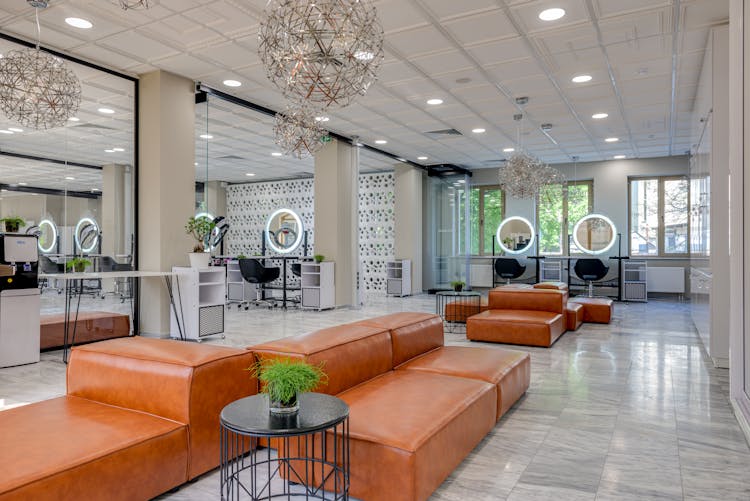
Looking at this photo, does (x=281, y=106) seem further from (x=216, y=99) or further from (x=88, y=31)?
(x=88, y=31)

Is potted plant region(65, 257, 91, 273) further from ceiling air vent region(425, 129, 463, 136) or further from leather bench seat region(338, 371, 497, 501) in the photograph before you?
ceiling air vent region(425, 129, 463, 136)

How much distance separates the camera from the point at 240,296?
11.7m

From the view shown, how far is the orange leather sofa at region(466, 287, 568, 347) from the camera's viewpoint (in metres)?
6.30

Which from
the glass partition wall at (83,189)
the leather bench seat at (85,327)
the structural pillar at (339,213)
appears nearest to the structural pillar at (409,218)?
the structural pillar at (339,213)

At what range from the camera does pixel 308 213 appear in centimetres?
1552

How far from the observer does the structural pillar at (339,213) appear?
1027cm

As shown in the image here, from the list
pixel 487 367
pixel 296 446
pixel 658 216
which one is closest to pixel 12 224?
pixel 296 446

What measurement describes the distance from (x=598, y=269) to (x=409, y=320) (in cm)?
905

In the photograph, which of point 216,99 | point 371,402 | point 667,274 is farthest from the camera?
point 667,274

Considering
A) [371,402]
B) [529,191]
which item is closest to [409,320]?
[371,402]

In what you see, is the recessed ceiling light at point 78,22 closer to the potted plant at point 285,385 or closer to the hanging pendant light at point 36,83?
the hanging pendant light at point 36,83

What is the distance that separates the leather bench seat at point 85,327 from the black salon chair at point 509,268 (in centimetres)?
890

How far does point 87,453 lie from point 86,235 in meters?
5.63

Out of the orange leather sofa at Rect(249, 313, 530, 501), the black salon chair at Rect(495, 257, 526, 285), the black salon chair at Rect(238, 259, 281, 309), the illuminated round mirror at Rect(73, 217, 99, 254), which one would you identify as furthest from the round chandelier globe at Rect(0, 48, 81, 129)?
the black salon chair at Rect(495, 257, 526, 285)
